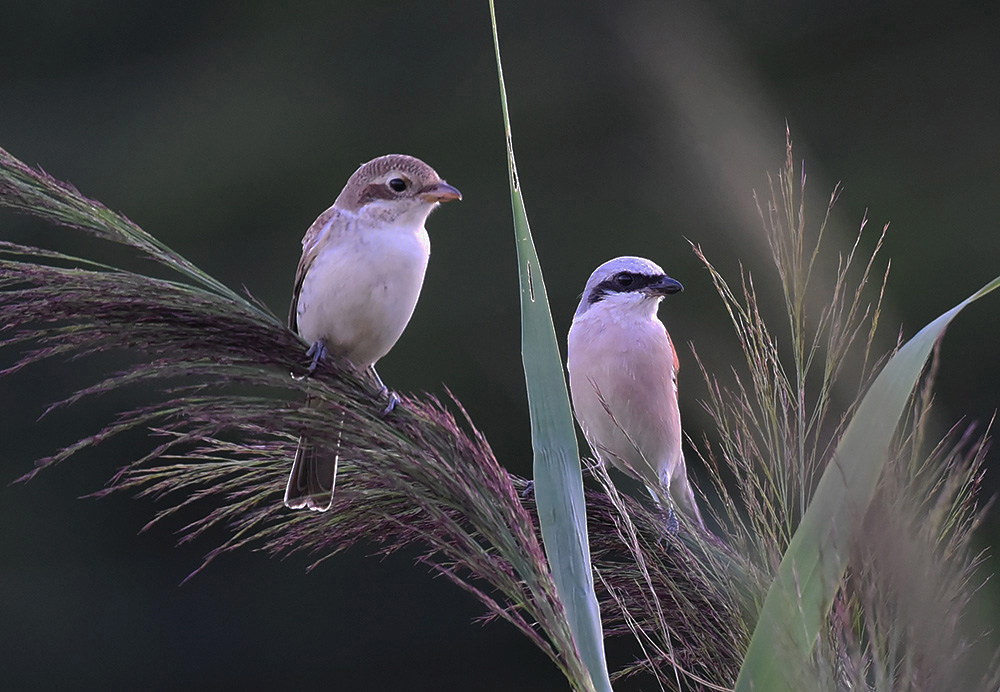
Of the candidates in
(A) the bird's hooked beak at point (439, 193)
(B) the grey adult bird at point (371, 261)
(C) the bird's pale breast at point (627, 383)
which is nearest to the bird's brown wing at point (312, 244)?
(B) the grey adult bird at point (371, 261)

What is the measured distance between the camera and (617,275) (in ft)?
8.92

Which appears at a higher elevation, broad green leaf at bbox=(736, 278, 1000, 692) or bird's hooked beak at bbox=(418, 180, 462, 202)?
bird's hooked beak at bbox=(418, 180, 462, 202)

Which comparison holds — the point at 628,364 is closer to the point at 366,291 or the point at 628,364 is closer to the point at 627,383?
the point at 627,383

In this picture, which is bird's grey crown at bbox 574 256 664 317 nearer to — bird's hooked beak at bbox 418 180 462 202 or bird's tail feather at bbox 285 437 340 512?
bird's hooked beak at bbox 418 180 462 202

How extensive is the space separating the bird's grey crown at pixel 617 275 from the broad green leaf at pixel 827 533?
1.74 m

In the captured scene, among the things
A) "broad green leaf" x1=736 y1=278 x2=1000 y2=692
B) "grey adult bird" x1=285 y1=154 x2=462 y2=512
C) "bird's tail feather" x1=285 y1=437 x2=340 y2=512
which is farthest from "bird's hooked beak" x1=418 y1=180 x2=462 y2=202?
"broad green leaf" x1=736 y1=278 x2=1000 y2=692

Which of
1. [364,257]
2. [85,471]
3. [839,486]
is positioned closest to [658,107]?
[364,257]

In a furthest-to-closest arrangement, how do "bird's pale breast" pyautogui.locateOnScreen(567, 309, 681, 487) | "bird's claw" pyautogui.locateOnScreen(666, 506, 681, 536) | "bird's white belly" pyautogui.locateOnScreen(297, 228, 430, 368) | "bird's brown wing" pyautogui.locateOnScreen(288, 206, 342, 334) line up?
"bird's pale breast" pyautogui.locateOnScreen(567, 309, 681, 487), "bird's brown wing" pyautogui.locateOnScreen(288, 206, 342, 334), "bird's white belly" pyautogui.locateOnScreen(297, 228, 430, 368), "bird's claw" pyautogui.locateOnScreen(666, 506, 681, 536)

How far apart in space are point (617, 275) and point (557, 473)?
1776 mm

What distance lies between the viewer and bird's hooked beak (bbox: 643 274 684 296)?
260 centimetres

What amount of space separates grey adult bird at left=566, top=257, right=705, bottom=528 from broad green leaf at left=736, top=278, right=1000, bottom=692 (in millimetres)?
1636

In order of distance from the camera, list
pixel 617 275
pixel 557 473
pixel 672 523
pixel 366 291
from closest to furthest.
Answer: pixel 557 473 → pixel 672 523 → pixel 366 291 → pixel 617 275

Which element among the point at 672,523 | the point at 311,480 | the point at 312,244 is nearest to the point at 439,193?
the point at 312,244

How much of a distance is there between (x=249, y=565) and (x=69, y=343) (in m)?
6.47
